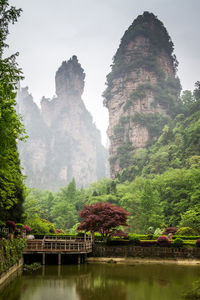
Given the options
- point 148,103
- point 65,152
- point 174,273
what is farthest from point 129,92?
point 174,273

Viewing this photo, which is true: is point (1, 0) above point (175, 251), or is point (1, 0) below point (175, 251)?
above

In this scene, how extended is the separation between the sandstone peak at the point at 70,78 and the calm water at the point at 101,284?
425 feet

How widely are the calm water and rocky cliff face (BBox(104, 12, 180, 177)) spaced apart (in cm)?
5882

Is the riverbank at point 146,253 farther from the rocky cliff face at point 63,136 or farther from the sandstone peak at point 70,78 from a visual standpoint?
the sandstone peak at point 70,78

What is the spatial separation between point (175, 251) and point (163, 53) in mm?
87089

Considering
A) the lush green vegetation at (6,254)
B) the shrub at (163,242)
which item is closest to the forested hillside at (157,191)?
the shrub at (163,242)

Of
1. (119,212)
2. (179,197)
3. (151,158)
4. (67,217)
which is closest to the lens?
(119,212)

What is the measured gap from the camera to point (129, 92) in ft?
294

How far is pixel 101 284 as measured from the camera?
1510 cm

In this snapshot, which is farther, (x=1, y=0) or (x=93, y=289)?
(x=93, y=289)

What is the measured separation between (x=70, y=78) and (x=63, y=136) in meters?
30.9

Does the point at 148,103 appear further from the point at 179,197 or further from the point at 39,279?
the point at 39,279

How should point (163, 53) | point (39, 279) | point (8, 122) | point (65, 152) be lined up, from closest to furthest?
1. point (8, 122)
2. point (39, 279)
3. point (163, 53)
4. point (65, 152)

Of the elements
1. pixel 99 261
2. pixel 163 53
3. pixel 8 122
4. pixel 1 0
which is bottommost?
pixel 99 261
